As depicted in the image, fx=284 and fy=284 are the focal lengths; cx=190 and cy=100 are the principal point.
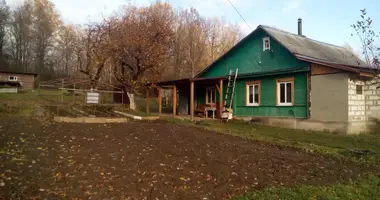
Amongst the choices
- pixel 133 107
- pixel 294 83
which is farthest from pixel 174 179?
pixel 133 107

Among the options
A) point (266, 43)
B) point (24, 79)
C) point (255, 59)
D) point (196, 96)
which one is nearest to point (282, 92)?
point (255, 59)

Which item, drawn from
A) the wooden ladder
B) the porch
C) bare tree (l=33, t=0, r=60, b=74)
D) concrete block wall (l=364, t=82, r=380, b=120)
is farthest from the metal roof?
bare tree (l=33, t=0, r=60, b=74)

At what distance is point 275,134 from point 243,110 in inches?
222

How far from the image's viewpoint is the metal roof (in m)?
16.2

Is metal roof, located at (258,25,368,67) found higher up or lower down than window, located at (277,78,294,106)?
higher up

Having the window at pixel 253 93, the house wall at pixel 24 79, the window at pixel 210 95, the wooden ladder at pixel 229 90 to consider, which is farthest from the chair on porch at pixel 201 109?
the house wall at pixel 24 79

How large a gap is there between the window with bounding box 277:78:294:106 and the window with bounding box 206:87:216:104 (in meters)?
5.32

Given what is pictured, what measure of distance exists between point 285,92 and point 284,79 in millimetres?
716

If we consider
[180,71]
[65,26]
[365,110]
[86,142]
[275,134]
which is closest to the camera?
[86,142]

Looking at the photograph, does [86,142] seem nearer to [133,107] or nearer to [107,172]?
[107,172]

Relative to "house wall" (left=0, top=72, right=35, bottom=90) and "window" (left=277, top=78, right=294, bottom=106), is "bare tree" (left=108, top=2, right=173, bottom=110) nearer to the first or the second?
"window" (left=277, top=78, right=294, bottom=106)

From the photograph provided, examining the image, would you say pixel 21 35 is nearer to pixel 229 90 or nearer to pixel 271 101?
pixel 229 90

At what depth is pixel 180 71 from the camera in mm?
39188

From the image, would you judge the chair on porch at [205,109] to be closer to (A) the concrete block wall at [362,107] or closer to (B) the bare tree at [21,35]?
(A) the concrete block wall at [362,107]
